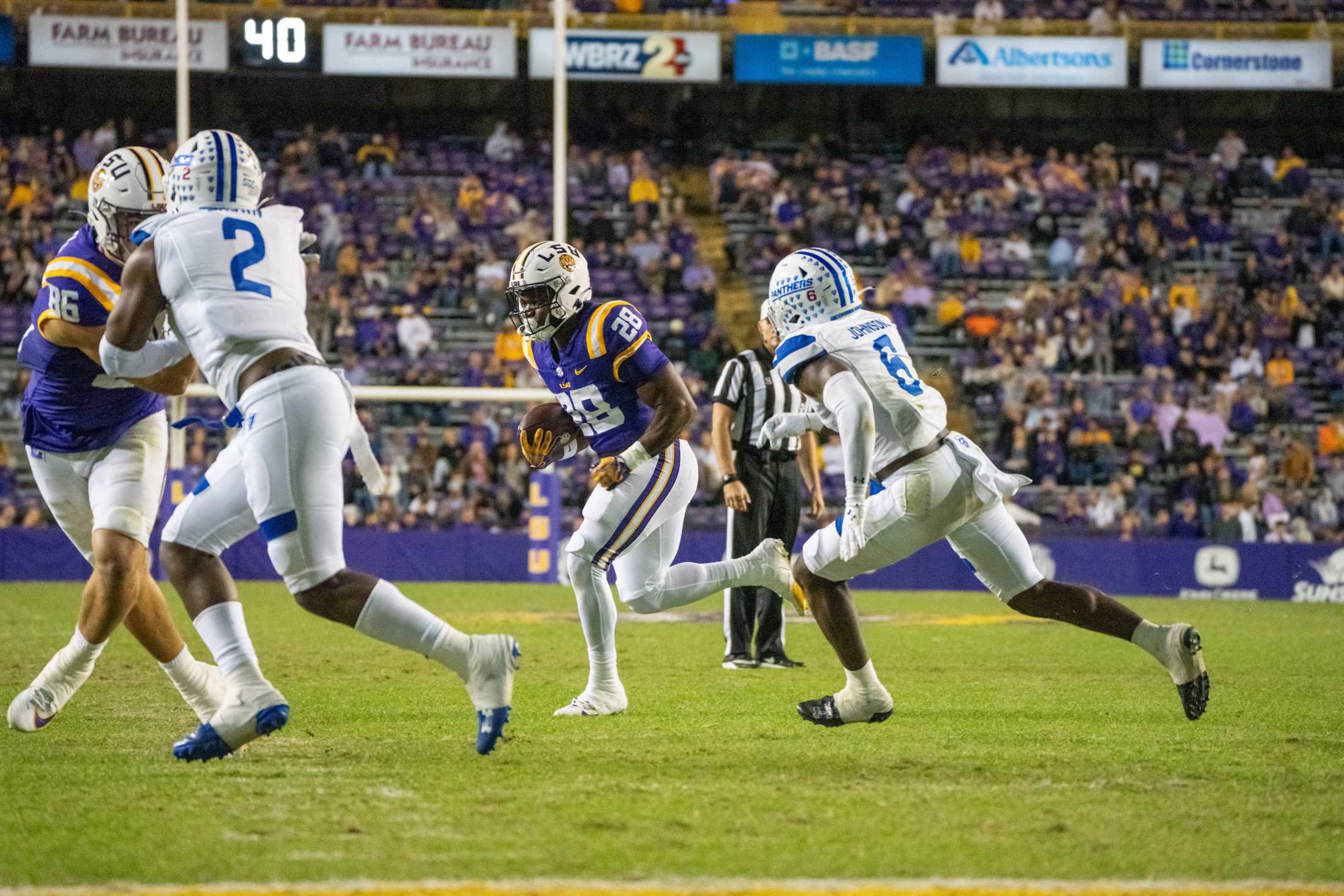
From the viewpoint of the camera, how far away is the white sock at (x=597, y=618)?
650cm

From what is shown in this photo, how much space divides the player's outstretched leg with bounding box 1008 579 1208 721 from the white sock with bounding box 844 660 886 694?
62 centimetres

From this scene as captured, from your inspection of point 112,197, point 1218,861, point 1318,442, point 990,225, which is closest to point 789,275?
point 112,197

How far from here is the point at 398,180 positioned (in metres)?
22.1

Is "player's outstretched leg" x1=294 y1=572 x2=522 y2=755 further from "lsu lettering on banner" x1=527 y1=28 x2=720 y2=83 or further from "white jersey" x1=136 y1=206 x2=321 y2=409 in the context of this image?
"lsu lettering on banner" x1=527 y1=28 x2=720 y2=83

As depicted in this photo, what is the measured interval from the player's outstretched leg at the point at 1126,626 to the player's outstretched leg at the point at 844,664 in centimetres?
63

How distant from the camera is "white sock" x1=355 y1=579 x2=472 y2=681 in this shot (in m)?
4.89

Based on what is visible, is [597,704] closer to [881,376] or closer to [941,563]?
[881,376]

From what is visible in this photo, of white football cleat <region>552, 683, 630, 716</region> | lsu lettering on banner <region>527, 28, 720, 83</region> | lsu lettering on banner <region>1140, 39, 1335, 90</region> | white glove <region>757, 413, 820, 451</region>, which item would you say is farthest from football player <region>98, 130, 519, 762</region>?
lsu lettering on banner <region>1140, 39, 1335, 90</region>

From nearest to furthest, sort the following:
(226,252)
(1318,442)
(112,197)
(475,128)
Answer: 1. (226,252)
2. (112,197)
3. (1318,442)
4. (475,128)

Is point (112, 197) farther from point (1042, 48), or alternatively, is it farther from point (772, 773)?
point (1042, 48)

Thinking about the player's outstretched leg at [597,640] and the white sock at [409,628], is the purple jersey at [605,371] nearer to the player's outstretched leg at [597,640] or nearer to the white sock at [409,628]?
the player's outstretched leg at [597,640]

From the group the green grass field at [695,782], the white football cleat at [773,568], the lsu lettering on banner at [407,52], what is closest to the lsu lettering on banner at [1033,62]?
the lsu lettering on banner at [407,52]

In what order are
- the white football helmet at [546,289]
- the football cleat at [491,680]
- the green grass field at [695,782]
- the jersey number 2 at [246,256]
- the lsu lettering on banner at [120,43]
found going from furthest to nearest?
the lsu lettering on banner at [120,43], the white football helmet at [546,289], the football cleat at [491,680], the jersey number 2 at [246,256], the green grass field at [695,782]

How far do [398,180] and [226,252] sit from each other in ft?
57.9
